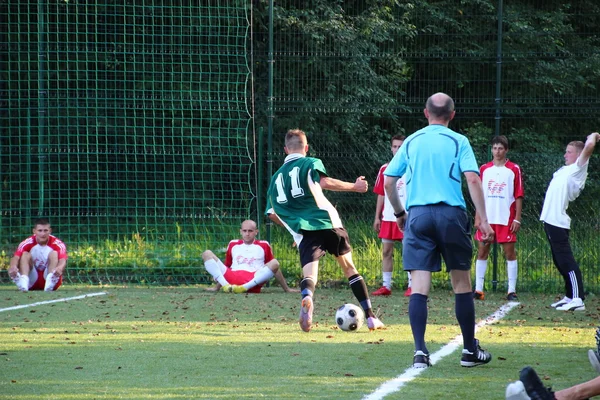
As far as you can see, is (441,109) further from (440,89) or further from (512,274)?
(440,89)

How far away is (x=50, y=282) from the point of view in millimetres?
12234

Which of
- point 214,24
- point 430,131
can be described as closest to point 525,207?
point 214,24

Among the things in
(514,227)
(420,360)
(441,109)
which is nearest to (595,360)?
(420,360)

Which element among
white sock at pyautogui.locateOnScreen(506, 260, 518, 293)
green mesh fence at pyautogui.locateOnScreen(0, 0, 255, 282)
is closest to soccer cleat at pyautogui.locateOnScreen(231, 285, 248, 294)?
green mesh fence at pyautogui.locateOnScreen(0, 0, 255, 282)

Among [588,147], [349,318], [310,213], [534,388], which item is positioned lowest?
[349,318]

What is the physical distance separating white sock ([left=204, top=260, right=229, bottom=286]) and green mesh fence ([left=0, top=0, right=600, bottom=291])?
1.22 meters

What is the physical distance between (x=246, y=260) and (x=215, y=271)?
1.43 ft

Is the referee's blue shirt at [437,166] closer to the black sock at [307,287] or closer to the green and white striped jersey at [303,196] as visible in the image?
the black sock at [307,287]

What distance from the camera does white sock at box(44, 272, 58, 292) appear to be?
12.2m

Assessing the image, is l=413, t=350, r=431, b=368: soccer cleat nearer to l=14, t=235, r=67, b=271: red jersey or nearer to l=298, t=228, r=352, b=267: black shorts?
l=298, t=228, r=352, b=267: black shorts

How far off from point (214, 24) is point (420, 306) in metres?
9.64

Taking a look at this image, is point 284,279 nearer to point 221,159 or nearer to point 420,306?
Answer: point 221,159

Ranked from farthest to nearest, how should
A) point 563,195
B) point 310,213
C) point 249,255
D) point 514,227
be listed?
1. point 249,255
2. point 514,227
3. point 563,195
4. point 310,213

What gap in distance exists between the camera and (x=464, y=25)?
14.8m
